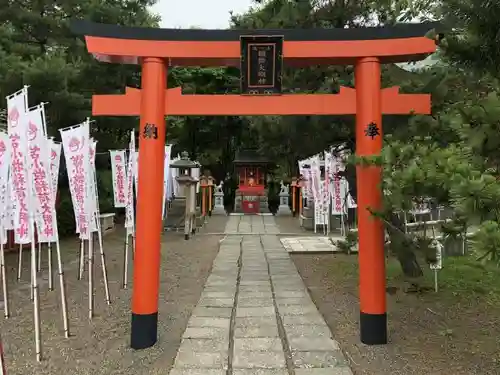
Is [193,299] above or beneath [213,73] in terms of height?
beneath

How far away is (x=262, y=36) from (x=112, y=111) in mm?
1687

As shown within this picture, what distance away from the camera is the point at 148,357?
4.07 metres

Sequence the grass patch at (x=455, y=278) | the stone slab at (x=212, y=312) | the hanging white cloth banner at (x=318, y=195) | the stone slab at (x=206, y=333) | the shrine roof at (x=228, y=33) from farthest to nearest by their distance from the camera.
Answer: the hanging white cloth banner at (x=318, y=195), the grass patch at (x=455, y=278), the stone slab at (x=212, y=312), the stone slab at (x=206, y=333), the shrine roof at (x=228, y=33)

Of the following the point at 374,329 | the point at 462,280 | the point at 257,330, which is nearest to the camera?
the point at 374,329

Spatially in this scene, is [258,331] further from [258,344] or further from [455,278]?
[455,278]

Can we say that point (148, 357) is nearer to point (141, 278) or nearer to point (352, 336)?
point (141, 278)

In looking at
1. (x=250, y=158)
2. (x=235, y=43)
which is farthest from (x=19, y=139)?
(x=250, y=158)

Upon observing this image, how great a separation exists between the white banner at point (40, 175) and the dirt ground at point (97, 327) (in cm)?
111

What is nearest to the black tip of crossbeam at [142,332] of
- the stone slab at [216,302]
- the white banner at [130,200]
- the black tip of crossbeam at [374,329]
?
the stone slab at [216,302]

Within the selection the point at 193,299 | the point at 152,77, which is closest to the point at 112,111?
Answer: the point at 152,77

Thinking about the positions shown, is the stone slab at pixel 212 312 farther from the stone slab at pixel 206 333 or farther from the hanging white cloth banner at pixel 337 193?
the hanging white cloth banner at pixel 337 193

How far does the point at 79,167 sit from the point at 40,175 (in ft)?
3.87

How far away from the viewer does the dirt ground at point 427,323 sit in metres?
3.88

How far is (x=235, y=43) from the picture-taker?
449 centimetres
